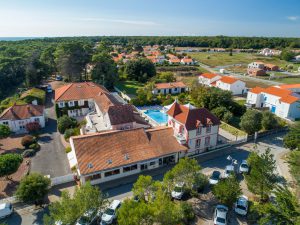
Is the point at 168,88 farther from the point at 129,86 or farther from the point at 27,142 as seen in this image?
the point at 27,142

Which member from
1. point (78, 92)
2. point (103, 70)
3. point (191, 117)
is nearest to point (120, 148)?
point (191, 117)

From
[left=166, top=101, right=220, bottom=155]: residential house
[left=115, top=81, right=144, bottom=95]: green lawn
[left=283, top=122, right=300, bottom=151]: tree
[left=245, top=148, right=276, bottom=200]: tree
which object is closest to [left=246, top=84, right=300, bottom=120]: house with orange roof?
[left=283, top=122, right=300, bottom=151]: tree

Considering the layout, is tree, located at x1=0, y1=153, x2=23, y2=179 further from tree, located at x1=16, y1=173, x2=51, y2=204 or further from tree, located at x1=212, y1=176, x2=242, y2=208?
tree, located at x1=212, y1=176, x2=242, y2=208

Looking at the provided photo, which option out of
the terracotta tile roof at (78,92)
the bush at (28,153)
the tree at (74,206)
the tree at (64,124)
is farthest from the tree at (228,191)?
the terracotta tile roof at (78,92)

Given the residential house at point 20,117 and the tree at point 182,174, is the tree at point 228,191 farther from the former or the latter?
the residential house at point 20,117

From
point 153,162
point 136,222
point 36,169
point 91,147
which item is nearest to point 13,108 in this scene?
point 36,169

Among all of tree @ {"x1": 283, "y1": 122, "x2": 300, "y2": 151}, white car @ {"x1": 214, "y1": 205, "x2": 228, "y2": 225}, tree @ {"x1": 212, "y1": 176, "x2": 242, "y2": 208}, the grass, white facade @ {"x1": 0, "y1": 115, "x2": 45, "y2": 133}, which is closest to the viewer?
white car @ {"x1": 214, "y1": 205, "x2": 228, "y2": 225}
